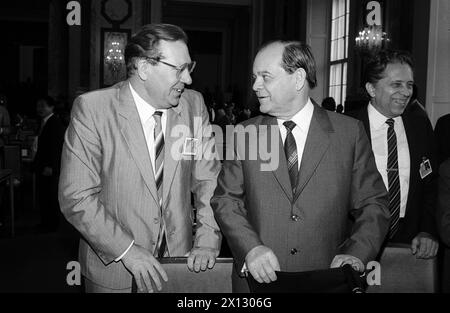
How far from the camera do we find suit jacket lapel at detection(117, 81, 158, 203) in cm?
175

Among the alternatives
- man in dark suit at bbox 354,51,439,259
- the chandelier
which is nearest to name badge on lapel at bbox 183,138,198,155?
man in dark suit at bbox 354,51,439,259

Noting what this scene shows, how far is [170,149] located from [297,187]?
0.48 meters

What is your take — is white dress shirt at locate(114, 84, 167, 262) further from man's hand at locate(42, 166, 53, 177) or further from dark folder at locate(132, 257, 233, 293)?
man's hand at locate(42, 166, 53, 177)

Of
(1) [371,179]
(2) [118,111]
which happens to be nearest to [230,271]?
(1) [371,179]

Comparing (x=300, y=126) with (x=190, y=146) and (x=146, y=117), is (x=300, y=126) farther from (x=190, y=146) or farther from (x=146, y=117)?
(x=146, y=117)

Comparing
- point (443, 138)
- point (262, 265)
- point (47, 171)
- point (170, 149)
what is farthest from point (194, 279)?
point (47, 171)

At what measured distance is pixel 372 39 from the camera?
8641 millimetres

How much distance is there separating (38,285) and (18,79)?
63.1 feet

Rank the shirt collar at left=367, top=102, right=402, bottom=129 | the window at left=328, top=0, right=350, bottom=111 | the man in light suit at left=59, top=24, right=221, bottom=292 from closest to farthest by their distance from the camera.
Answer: the man in light suit at left=59, top=24, right=221, bottom=292 < the shirt collar at left=367, top=102, right=402, bottom=129 < the window at left=328, top=0, right=350, bottom=111

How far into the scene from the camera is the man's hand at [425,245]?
1.96 metres

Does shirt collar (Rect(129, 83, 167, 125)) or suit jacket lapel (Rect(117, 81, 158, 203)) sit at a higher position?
shirt collar (Rect(129, 83, 167, 125))

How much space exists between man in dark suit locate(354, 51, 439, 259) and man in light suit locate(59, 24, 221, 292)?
784mm
